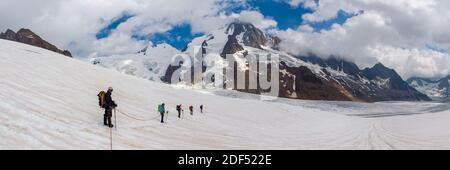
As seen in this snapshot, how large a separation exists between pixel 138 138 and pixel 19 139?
22.6 feet

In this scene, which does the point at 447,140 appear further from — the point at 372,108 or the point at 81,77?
the point at 372,108

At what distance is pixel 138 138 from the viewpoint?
2242 centimetres

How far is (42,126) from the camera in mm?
19312
